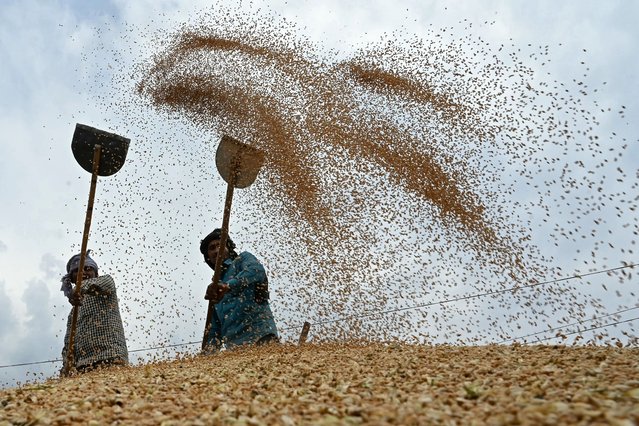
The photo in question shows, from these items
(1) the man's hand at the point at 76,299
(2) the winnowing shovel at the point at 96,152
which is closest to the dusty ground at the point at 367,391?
(1) the man's hand at the point at 76,299

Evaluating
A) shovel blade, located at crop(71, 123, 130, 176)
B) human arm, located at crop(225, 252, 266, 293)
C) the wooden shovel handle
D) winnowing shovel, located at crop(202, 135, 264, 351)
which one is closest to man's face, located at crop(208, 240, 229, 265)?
the wooden shovel handle

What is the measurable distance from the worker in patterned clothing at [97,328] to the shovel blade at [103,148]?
4.75 feet

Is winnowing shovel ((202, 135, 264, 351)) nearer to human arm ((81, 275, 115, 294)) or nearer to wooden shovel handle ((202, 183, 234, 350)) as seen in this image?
wooden shovel handle ((202, 183, 234, 350))

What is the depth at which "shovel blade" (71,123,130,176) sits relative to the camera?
6859 mm

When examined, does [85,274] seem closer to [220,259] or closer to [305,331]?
[220,259]

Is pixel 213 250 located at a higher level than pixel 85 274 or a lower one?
higher

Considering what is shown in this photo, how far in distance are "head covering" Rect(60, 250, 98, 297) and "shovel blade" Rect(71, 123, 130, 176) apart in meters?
1.08

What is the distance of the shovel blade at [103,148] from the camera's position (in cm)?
686

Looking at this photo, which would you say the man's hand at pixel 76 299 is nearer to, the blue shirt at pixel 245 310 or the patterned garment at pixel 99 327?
the patterned garment at pixel 99 327

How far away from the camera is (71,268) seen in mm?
6758

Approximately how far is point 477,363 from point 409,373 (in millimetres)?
602

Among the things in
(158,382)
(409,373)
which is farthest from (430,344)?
(158,382)

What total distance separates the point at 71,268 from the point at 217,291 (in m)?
2.12

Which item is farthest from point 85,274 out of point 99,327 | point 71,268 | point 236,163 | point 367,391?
point 367,391
